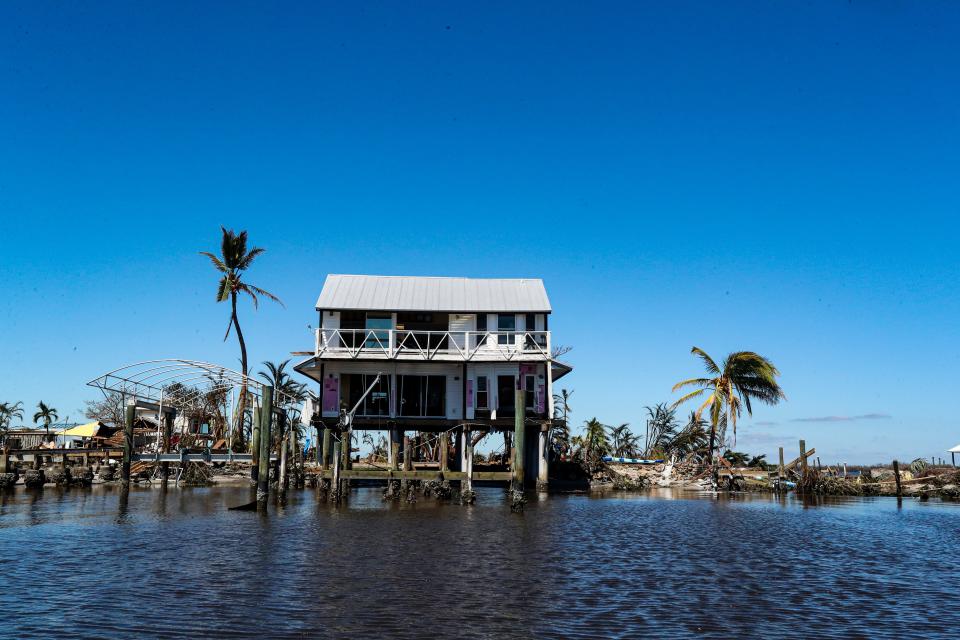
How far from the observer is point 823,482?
5044 cm

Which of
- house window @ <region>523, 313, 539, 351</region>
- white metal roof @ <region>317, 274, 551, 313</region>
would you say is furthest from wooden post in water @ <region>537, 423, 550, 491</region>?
white metal roof @ <region>317, 274, 551, 313</region>

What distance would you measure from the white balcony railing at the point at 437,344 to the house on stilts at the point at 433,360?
55mm

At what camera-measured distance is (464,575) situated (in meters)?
17.0

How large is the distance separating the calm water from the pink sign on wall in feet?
37.3

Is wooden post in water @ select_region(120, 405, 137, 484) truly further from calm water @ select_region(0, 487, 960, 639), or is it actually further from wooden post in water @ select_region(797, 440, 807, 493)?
wooden post in water @ select_region(797, 440, 807, 493)

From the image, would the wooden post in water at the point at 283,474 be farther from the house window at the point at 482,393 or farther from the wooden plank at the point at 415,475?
the house window at the point at 482,393

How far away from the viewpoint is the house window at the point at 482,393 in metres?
42.4

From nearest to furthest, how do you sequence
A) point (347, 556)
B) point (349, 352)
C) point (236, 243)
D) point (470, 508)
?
point (347, 556) < point (470, 508) < point (349, 352) < point (236, 243)

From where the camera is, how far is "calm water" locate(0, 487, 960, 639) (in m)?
12.7

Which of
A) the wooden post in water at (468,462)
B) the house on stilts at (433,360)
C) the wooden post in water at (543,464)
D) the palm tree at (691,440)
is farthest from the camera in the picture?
the palm tree at (691,440)

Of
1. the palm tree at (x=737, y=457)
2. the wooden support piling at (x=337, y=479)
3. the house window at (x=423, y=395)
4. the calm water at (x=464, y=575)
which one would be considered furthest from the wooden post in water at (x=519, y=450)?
the palm tree at (x=737, y=457)

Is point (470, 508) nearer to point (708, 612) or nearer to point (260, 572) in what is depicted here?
point (260, 572)

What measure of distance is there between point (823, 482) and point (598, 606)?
42.0 metres

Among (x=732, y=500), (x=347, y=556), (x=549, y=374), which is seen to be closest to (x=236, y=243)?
(x=549, y=374)
